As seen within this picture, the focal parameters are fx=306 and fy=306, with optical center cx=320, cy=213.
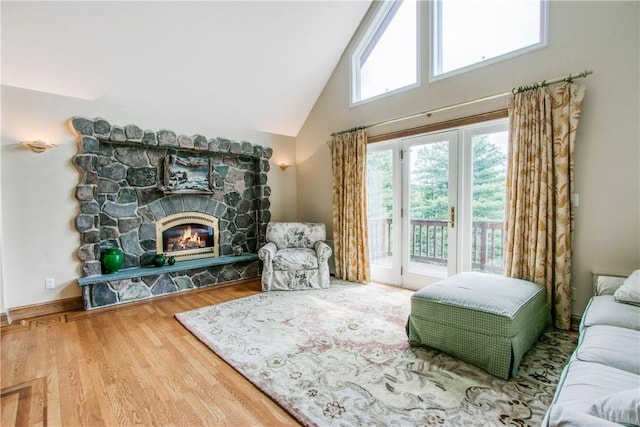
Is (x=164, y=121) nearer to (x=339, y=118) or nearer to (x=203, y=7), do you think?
(x=203, y=7)

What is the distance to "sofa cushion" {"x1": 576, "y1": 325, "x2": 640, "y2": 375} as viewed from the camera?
4.65 feet

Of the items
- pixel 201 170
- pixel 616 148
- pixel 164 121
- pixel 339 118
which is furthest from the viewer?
pixel 339 118

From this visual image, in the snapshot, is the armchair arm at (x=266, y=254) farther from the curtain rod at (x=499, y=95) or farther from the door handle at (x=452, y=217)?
the door handle at (x=452, y=217)

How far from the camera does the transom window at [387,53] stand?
3973 mm

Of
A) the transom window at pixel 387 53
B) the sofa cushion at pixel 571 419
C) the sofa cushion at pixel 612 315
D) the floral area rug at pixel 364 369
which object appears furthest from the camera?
the transom window at pixel 387 53

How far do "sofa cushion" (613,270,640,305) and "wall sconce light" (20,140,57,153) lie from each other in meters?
5.22

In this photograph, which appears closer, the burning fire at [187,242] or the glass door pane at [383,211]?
the glass door pane at [383,211]

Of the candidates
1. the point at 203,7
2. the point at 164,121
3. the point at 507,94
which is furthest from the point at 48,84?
the point at 507,94

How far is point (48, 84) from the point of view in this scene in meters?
3.25

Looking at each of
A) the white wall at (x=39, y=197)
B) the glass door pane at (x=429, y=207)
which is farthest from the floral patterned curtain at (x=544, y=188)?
the white wall at (x=39, y=197)

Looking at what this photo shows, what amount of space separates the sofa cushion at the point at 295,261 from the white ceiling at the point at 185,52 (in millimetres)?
2236

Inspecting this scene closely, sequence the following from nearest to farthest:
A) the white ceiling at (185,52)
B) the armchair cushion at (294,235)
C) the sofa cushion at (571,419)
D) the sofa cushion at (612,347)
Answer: the sofa cushion at (571,419) → the sofa cushion at (612,347) → the white ceiling at (185,52) → the armchair cushion at (294,235)

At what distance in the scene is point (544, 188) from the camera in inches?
110

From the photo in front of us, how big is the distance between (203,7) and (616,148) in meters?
4.18
